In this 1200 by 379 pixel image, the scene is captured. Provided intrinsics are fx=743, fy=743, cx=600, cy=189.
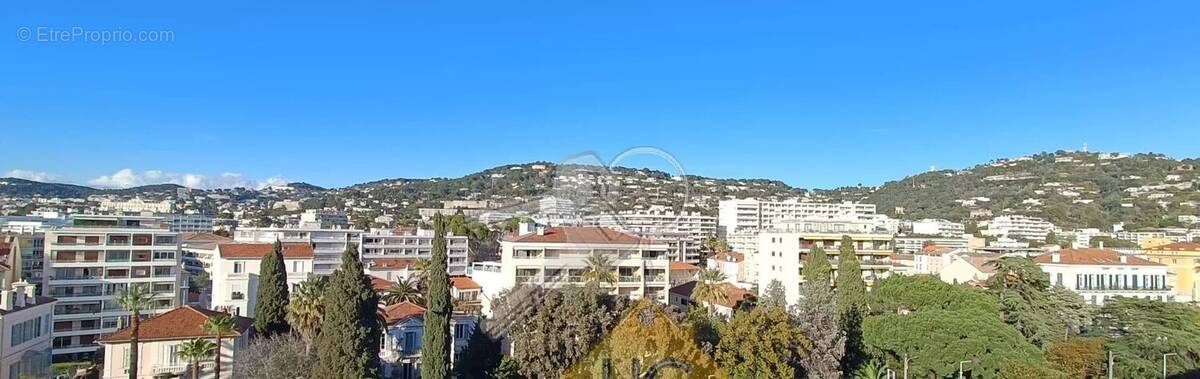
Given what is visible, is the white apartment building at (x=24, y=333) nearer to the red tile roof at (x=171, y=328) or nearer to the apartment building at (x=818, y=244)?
the red tile roof at (x=171, y=328)

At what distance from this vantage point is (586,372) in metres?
19.8

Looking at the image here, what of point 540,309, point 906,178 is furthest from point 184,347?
point 906,178

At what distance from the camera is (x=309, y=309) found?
23.0m

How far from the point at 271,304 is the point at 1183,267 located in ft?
171

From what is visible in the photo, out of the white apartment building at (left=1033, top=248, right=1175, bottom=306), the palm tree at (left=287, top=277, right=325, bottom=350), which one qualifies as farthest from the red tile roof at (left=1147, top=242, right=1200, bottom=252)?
the palm tree at (left=287, top=277, right=325, bottom=350)

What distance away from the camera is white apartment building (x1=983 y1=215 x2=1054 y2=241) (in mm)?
108500

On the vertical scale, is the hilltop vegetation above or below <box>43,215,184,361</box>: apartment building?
above

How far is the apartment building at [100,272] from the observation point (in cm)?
3291

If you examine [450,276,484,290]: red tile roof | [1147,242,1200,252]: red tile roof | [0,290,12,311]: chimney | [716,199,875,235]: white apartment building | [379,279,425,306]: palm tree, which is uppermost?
[716,199,875,235]: white apartment building

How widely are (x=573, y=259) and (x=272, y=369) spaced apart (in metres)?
12.9

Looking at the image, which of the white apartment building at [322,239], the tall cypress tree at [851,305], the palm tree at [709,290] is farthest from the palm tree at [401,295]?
the white apartment building at [322,239]

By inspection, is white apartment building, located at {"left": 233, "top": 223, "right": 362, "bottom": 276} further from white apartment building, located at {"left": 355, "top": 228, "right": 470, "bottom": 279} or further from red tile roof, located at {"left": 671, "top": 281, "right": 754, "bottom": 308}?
red tile roof, located at {"left": 671, "top": 281, "right": 754, "bottom": 308}

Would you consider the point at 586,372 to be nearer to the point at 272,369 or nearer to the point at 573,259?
the point at 272,369

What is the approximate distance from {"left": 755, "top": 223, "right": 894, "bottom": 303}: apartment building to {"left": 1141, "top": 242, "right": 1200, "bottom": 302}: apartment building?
19.9m
